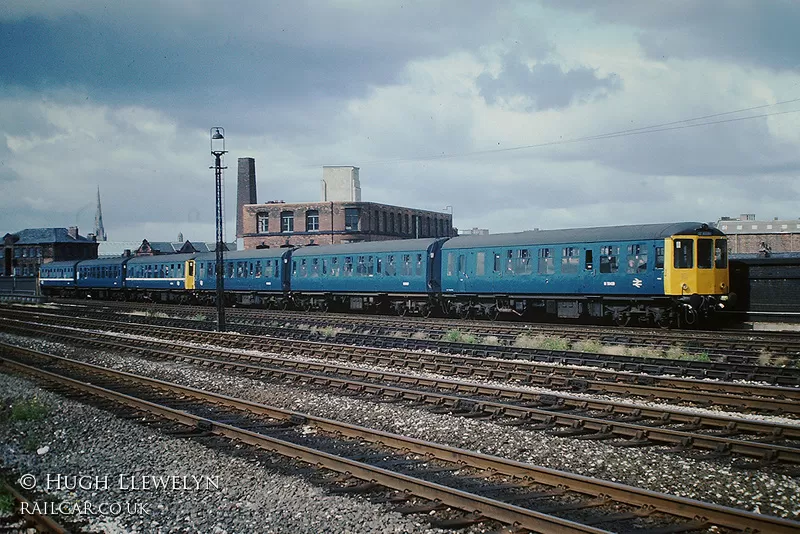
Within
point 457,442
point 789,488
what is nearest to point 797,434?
point 789,488

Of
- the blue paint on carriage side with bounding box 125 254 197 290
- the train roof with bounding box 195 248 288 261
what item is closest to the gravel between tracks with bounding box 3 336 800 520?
the train roof with bounding box 195 248 288 261

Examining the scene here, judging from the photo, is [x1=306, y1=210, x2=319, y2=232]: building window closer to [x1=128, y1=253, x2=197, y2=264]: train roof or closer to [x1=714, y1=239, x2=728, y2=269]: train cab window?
[x1=128, y1=253, x2=197, y2=264]: train roof

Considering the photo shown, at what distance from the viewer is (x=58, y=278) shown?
6356 centimetres

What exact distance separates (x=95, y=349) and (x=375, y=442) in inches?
619

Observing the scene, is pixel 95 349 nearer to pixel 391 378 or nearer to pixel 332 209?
pixel 391 378

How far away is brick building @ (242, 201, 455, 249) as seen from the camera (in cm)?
6762

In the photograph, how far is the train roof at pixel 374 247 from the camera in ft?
102

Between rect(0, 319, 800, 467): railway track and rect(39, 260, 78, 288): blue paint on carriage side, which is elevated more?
rect(39, 260, 78, 288): blue paint on carriage side

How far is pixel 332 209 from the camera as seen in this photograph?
67.6 metres

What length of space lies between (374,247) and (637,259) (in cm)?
1330

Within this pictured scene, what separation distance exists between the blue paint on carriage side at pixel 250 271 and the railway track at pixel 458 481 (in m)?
25.3

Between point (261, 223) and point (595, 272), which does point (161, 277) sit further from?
point (595, 272)

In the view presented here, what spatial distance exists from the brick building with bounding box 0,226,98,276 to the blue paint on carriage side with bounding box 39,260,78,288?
30225mm

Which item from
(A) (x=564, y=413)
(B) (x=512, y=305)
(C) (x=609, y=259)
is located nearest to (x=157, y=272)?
(B) (x=512, y=305)
